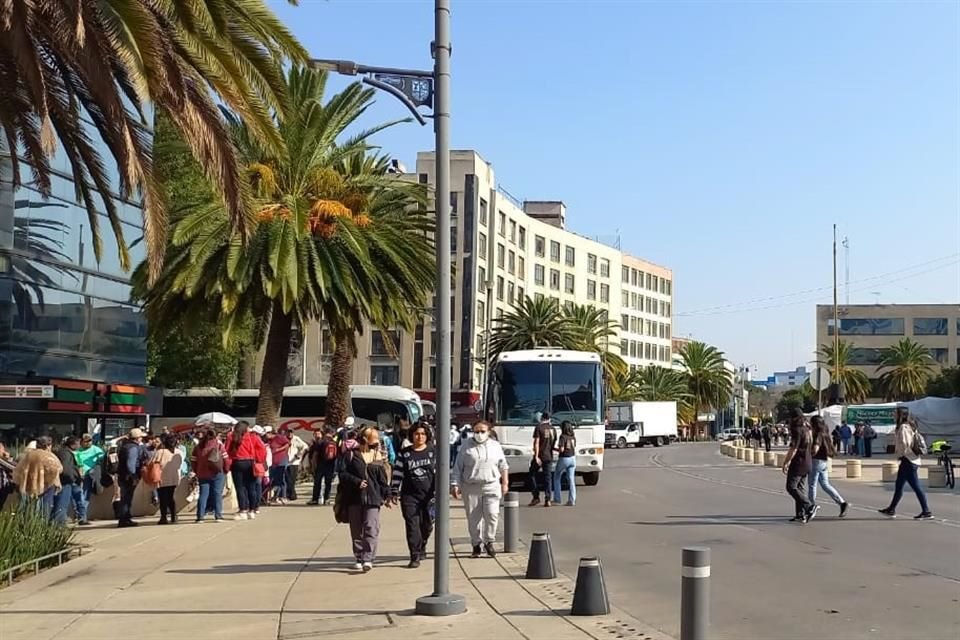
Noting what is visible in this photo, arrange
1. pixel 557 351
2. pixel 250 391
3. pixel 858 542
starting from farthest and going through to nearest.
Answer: pixel 250 391, pixel 557 351, pixel 858 542

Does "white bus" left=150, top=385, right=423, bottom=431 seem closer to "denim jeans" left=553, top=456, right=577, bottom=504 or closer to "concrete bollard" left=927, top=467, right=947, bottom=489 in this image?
"concrete bollard" left=927, top=467, right=947, bottom=489

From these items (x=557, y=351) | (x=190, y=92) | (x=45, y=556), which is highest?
(x=190, y=92)

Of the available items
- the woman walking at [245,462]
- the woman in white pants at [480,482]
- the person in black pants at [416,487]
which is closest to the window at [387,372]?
the woman walking at [245,462]

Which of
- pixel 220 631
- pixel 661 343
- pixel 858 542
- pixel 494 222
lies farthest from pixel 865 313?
pixel 220 631

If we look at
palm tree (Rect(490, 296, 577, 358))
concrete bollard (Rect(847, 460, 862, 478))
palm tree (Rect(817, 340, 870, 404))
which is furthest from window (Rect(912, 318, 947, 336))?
Answer: concrete bollard (Rect(847, 460, 862, 478))

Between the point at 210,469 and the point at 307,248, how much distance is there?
8055 mm

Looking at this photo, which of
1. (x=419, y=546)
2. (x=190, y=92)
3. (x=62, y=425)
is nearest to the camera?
(x=190, y=92)

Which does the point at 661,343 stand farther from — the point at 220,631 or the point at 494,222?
the point at 220,631

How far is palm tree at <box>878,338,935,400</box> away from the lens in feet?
354

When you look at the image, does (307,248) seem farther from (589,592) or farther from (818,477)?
(589,592)

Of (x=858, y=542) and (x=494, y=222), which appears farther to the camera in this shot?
(x=494, y=222)

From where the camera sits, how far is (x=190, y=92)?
1248 centimetres

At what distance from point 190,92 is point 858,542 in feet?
33.7

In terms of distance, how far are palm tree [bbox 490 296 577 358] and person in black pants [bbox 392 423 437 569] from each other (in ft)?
222
